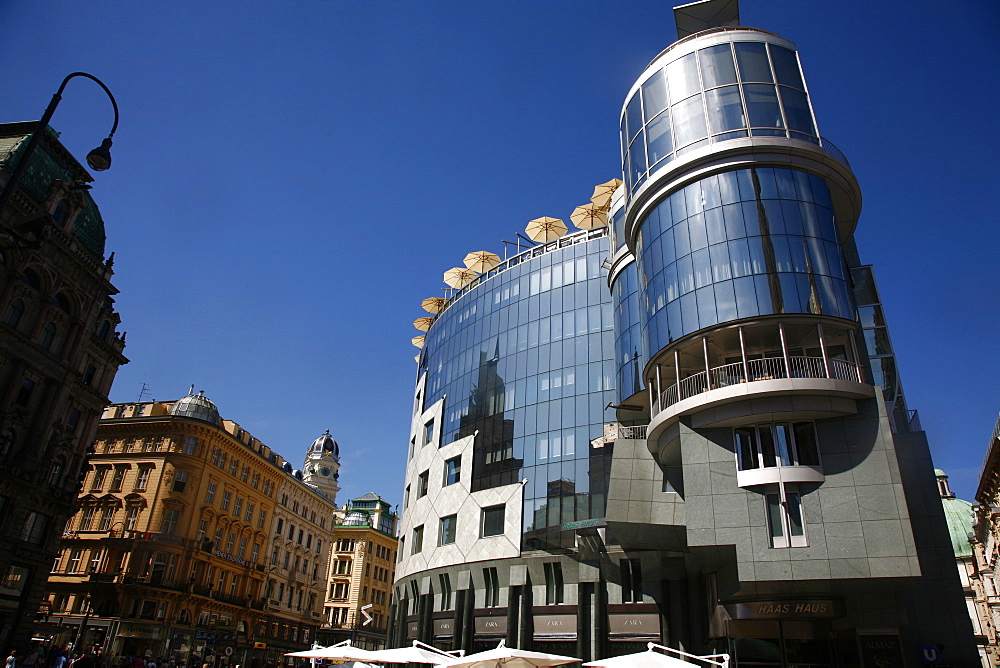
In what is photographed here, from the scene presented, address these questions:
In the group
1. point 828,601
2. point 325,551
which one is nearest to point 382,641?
point 325,551

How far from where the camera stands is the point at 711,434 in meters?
26.0

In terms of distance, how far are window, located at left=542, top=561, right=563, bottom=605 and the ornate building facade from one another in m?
29.9

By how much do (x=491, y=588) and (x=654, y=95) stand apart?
31.4 meters

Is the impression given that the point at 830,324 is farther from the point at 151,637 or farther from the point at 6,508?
the point at 151,637

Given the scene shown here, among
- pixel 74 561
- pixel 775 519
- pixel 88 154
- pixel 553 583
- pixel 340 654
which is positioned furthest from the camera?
pixel 74 561

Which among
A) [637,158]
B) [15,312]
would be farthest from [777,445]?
[15,312]

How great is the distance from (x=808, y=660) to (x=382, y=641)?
78113 millimetres

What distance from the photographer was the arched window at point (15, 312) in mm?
37000

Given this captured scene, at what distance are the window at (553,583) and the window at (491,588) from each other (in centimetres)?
388

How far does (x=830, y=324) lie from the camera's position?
2545 centimetres

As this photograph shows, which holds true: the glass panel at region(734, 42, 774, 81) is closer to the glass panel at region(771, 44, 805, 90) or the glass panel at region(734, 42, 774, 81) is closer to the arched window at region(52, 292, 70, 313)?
the glass panel at region(771, 44, 805, 90)

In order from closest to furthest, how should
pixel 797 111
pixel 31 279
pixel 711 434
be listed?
pixel 711 434, pixel 797 111, pixel 31 279

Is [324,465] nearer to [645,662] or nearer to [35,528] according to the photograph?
[35,528]

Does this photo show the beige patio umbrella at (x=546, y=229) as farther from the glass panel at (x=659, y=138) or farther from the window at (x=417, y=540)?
the window at (x=417, y=540)
